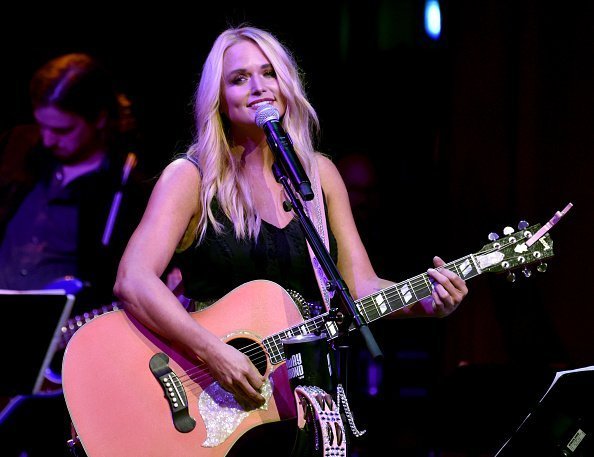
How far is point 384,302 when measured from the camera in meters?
2.87

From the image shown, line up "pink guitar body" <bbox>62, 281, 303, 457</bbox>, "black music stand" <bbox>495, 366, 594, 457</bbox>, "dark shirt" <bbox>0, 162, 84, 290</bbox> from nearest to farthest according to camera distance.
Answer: "black music stand" <bbox>495, 366, 594, 457</bbox> < "pink guitar body" <bbox>62, 281, 303, 457</bbox> < "dark shirt" <bbox>0, 162, 84, 290</bbox>

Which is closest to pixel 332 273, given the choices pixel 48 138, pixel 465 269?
pixel 465 269

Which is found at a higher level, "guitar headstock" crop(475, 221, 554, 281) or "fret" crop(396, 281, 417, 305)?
"guitar headstock" crop(475, 221, 554, 281)

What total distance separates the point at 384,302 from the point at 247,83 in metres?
1.04

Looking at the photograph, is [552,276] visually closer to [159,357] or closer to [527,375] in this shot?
[527,375]

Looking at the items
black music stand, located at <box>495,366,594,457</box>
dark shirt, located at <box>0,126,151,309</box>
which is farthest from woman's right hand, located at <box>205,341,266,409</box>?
dark shirt, located at <box>0,126,151,309</box>

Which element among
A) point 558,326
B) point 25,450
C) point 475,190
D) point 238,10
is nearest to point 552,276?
point 558,326

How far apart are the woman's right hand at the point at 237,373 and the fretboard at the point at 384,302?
4.4 inches

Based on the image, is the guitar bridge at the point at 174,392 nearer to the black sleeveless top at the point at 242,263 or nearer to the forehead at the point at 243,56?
the black sleeveless top at the point at 242,263

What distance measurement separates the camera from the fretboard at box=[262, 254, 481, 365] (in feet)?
9.06

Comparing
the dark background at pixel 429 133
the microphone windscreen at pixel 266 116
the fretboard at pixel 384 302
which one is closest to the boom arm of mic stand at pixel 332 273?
the microphone windscreen at pixel 266 116

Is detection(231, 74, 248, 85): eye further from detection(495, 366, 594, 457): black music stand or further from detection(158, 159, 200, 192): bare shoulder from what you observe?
detection(495, 366, 594, 457): black music stand

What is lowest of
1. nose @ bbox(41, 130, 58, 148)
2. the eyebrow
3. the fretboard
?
the fretboard

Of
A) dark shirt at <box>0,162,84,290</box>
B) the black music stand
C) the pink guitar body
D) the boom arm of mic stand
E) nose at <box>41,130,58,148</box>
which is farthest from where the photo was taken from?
nose at <box>41,130,58,148</box>
